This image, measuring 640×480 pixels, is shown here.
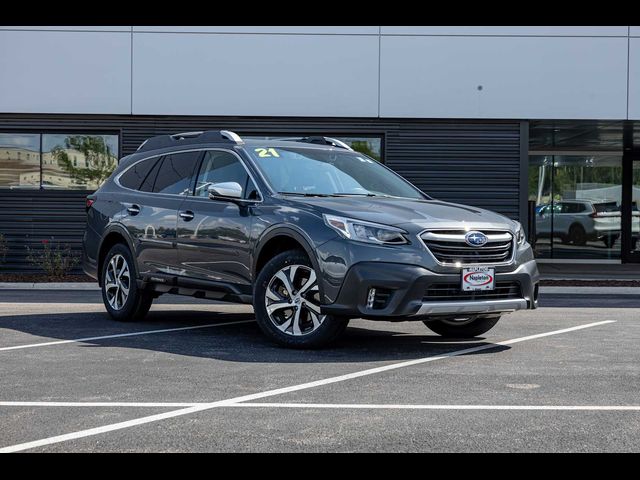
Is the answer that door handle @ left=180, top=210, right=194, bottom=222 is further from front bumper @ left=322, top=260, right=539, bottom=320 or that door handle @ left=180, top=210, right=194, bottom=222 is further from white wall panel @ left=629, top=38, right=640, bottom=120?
white wall panel @ left=629, top=38, right=640, bottom=120

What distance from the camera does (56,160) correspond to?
60.1 feet

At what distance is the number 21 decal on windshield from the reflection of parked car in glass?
16.2 metres

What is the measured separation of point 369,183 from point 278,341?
6.28 ft

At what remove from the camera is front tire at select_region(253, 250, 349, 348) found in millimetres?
7422

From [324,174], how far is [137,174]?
2.50 metres

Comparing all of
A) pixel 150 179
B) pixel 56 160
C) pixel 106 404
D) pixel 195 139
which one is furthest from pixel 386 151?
pixel 106 404

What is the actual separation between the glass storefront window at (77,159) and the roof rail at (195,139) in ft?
27.5

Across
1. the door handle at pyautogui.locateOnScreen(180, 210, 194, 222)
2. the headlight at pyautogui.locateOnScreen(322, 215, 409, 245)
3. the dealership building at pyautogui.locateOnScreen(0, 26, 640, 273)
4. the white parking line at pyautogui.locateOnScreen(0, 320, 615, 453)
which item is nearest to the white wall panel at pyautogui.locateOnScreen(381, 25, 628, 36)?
the dealership building at pyautogui.locateOnScreen(0, 26, 640, 273)

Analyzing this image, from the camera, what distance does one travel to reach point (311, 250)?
7348mm

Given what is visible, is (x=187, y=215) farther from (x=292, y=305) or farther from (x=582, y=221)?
(x=582, y=221)

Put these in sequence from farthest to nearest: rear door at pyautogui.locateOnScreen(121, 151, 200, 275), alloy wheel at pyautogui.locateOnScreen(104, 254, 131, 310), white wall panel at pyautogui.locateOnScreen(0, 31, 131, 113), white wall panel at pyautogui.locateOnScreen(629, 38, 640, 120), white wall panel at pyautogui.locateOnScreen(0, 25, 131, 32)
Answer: white wall panel at pyautogui.locateOnScreen(0, 31, 131, 113) → white wall panel at pyautogui.locateOnScreen(0, 25, 131, 32) → white wall panel at pyautogui.locateOnScreen(629, 38, 640, 120) → alloy wheel at pyautogui.locateOnScreen(104, 254, 131, 310) → rear door at pyautogui.locateOnScreen(121, 151, 200, 275)

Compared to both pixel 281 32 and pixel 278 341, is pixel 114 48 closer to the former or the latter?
pixel 281 32

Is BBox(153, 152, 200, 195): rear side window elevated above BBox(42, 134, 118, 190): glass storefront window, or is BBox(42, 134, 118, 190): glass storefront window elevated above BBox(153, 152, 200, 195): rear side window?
BBox(42, 134, 118, 190): glass storefront window

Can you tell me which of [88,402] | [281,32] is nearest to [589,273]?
[281,32]
